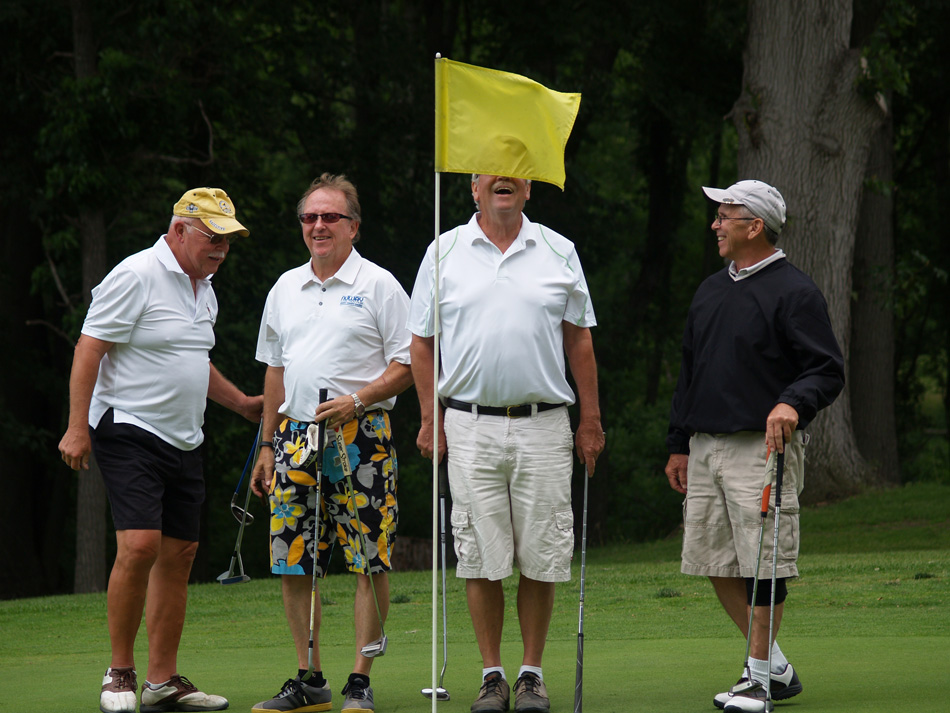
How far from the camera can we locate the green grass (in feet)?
16.4

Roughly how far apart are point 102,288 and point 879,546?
8.85m

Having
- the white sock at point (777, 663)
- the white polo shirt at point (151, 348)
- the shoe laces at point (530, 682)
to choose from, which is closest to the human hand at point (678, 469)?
the white sock at point (777, 663)

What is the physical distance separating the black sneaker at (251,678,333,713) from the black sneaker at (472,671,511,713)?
0.61m

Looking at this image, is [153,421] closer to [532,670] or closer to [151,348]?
[151,348]

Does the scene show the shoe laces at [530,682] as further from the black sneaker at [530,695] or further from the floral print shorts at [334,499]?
the floral print shorts at [334,499]

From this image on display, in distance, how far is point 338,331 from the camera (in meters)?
5.07

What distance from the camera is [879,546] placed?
1187cm

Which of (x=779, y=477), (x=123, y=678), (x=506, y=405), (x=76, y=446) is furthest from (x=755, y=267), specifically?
(x=123, y=678)

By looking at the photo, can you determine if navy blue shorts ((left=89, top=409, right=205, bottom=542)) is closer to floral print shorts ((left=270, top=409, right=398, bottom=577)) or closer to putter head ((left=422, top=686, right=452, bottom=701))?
floral print shorts ((left=270, top=409, right=398, bottom=577))

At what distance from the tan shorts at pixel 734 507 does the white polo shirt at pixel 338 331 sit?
50.9 inches

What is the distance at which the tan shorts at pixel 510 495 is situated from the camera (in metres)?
4.91

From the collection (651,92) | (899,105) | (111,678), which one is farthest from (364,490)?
(899,105)

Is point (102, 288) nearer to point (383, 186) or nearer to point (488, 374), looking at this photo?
point (488, 374)

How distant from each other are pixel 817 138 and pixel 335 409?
9.92m
